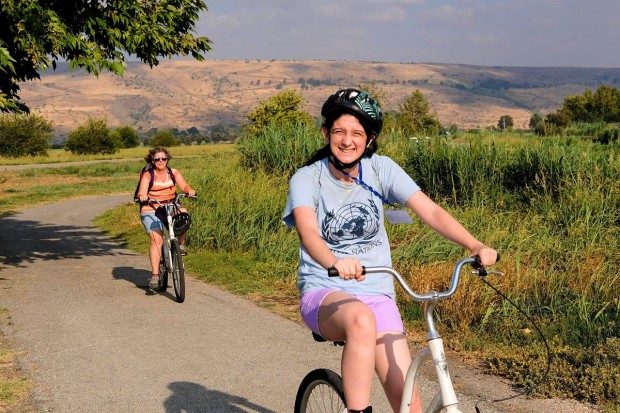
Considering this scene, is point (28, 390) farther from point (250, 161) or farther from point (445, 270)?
point (250, 161)

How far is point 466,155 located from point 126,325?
701cm

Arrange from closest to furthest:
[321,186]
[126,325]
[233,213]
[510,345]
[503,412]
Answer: [321,186]
[503,412]
[510,345]
[126,325]
[233,213]

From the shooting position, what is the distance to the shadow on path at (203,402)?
5500 mm

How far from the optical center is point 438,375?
3014mm

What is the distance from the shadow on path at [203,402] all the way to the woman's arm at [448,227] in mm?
2416

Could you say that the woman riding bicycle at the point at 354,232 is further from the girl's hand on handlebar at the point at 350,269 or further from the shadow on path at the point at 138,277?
the shadow on path at the point at 138,277

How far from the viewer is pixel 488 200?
42.0ft

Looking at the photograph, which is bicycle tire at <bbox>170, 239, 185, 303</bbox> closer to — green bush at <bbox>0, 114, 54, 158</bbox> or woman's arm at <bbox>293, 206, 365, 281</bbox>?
woman's arm at <bbox>293, 206, 365, 281</bbox>

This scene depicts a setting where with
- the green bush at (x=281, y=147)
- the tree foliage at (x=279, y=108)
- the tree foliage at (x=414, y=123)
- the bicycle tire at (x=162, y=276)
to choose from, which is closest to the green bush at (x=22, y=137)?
the tree foliage at (x=414, y=123)

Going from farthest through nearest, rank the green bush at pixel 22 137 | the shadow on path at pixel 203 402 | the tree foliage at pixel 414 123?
the green bush at pixel 22 137 → the tree foliage at pixel 414 123 → the shadow on path at pixel 203 402

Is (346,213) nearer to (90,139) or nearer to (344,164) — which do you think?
(344,164)

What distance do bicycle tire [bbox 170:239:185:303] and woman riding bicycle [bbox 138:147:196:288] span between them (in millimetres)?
260

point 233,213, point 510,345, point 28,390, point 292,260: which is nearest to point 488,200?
point 292,260

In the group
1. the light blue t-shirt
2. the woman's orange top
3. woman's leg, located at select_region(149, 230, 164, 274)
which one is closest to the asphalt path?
woman's leg, located at select_region(149, 230, 164, 274)
